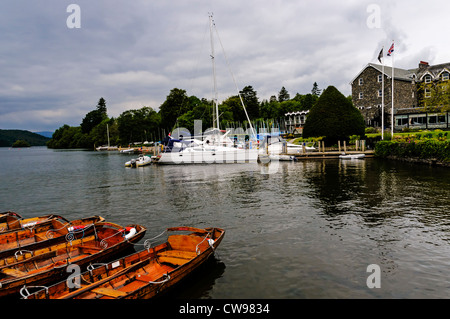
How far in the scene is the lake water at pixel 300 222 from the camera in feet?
31.4

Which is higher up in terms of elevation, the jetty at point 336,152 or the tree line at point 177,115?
the tree line at point 177,115

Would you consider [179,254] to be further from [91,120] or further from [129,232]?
[91,120]

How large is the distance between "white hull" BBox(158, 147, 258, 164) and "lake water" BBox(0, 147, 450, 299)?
17.6m

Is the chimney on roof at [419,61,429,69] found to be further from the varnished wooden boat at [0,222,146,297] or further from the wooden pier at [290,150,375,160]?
the varnished wooden boat at [0,222,146,297]

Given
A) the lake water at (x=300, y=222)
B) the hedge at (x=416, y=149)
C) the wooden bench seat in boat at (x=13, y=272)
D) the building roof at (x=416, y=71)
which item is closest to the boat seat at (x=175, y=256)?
the lake water at (x=300, y=222)

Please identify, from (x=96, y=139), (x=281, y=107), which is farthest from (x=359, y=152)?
(x=96, y=139)

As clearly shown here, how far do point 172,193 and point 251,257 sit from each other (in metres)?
14.7

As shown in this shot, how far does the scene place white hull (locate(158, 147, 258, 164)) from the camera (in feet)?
159

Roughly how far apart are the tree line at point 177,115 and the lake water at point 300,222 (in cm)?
5793

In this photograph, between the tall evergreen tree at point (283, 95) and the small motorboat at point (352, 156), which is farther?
the tall evergreen tree at point (283, 95)

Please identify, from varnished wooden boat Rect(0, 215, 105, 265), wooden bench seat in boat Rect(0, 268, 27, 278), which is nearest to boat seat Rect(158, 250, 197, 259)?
varnished wooden boat Rect(0, 215, 105, 265)

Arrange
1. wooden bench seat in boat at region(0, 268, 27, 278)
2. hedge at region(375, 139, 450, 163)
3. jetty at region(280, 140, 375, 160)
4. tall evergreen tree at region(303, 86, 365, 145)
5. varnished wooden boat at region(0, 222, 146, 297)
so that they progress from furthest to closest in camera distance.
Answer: tall evergreen tree at region(303, 86, 365, 145) → jetty at region(280, 140, 375, 160) → hedge at region(375, 139, 450, 163) → wooden bench seat in boat at region(0, 268, 27, 278) → varnished wooden boat at region(0, 222, 146, 297)

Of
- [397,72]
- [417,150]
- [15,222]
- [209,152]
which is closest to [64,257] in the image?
[15,222]

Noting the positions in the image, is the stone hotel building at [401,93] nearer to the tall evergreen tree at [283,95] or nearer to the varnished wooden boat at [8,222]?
the varnished wooden boat at [8,222]
